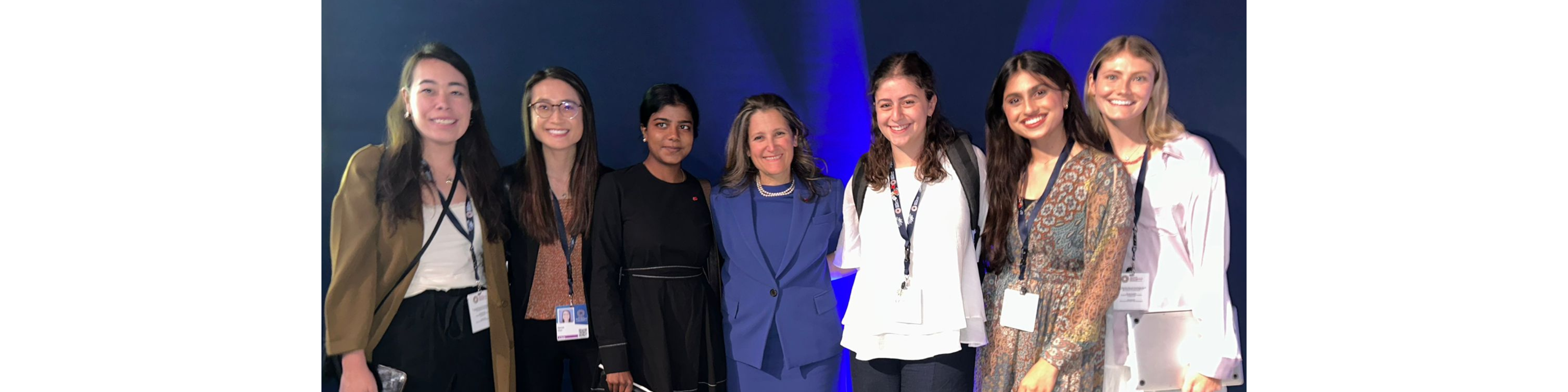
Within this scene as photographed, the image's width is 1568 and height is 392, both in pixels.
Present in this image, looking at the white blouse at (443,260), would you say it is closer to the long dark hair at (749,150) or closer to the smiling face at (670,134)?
the smiling face at (670,134)

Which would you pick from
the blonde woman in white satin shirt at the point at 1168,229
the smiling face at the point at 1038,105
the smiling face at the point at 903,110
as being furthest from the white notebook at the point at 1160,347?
the smiling face at the point at 903,110

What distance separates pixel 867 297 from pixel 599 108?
160 cm

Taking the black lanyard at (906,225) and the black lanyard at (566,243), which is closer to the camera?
the black lanyard at (906,225)

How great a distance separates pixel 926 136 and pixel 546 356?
6.05ft

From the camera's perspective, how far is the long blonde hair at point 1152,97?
337 cm

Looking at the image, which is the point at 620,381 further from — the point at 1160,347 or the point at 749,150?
the point at 1160,347

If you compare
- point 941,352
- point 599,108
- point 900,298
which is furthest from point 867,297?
point 599,108

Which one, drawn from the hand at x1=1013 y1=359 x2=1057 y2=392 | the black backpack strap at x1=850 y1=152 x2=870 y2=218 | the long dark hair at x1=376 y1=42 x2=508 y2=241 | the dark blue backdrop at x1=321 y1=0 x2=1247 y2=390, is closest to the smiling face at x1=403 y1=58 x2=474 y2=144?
the long dark hair at x1=376 y1=42 x2=508 y2=241

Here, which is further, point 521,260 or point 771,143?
point 521,260

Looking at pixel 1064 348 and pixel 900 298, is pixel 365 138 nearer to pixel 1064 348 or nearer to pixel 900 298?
pixel 900 298

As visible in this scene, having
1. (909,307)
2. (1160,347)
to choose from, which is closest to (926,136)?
(909,307)

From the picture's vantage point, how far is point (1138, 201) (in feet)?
10.8

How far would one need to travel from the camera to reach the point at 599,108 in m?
3.98

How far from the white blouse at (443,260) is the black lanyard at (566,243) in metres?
0.35
